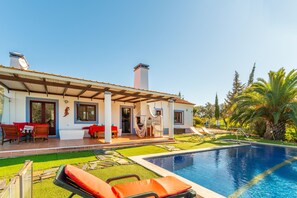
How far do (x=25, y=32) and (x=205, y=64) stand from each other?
1733 centimetres

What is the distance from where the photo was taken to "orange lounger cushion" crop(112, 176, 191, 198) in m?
2.71

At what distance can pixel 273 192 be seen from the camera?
4305 mm

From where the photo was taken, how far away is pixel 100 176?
184 inches

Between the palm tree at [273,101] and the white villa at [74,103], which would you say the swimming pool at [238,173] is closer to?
the white villa at [74,103]

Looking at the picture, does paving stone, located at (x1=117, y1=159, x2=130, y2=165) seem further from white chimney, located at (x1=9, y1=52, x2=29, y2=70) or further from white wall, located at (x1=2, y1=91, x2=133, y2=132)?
white chimney, located at (x1=9, y1=52, x2=29, y2=70)

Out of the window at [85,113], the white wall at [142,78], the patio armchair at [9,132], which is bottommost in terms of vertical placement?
the patio armchair at [9,132]

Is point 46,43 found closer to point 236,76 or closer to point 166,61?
point 166,61

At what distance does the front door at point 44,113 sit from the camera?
11.1m

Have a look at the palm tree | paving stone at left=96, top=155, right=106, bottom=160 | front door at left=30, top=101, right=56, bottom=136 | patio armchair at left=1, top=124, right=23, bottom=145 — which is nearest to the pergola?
front door at left=30, top=101, right=56, bottom=136

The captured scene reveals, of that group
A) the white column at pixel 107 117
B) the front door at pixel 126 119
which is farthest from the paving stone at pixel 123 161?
the front door at pixel 126 119

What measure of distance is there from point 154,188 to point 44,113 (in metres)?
11.8

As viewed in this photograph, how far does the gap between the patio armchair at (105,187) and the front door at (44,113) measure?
11.1 m

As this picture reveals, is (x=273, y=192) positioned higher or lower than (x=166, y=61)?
lower

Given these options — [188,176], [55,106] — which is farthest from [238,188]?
[55,106]
